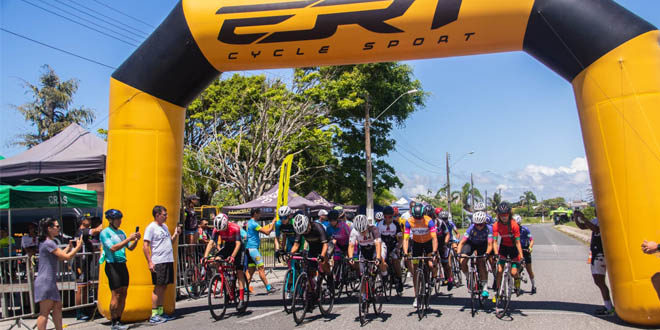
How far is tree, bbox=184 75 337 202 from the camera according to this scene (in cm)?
2925

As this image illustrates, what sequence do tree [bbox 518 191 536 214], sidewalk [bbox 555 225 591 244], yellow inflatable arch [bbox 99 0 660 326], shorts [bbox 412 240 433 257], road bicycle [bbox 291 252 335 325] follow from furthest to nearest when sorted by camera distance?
tree [bbox 518 191 536 214]
sidewalk [bbox 555 225 591 244]
shorts [bbox 412 240 433 257]
road bicycle [bbox 291 252 335 325]
yellow inflatable arch [bbox 99 0 660 326]

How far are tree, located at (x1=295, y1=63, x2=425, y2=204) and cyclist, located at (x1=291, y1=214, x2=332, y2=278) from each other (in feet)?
65.0

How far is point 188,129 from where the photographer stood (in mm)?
34406

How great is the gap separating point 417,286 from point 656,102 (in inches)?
182

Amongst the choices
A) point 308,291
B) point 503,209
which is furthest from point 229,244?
point 503,209

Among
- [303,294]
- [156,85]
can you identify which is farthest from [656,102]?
[156,85]

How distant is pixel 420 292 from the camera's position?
27.9 ft

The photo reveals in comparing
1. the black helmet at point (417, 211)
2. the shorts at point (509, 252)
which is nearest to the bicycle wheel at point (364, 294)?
the black helmet at point (417, 211)

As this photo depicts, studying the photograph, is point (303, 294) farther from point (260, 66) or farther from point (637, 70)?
point (637, 70)

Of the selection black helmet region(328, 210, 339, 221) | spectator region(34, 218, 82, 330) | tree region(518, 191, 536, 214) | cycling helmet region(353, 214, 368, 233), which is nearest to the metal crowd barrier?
spectator region(34, 218, 82, 330)

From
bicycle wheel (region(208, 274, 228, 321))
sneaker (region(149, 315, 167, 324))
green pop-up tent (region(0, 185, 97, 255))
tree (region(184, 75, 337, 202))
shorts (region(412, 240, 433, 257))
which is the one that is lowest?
sneaker (region(149, 315, 167, 324))

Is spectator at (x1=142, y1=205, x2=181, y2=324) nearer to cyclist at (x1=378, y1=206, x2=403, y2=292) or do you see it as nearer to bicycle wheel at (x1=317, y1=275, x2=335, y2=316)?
bicycle wheel at (x1=317, y1=275, x2=335, y2=316)

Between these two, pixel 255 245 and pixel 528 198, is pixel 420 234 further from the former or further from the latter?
pixel 528 198

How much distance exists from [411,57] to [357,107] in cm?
2115
